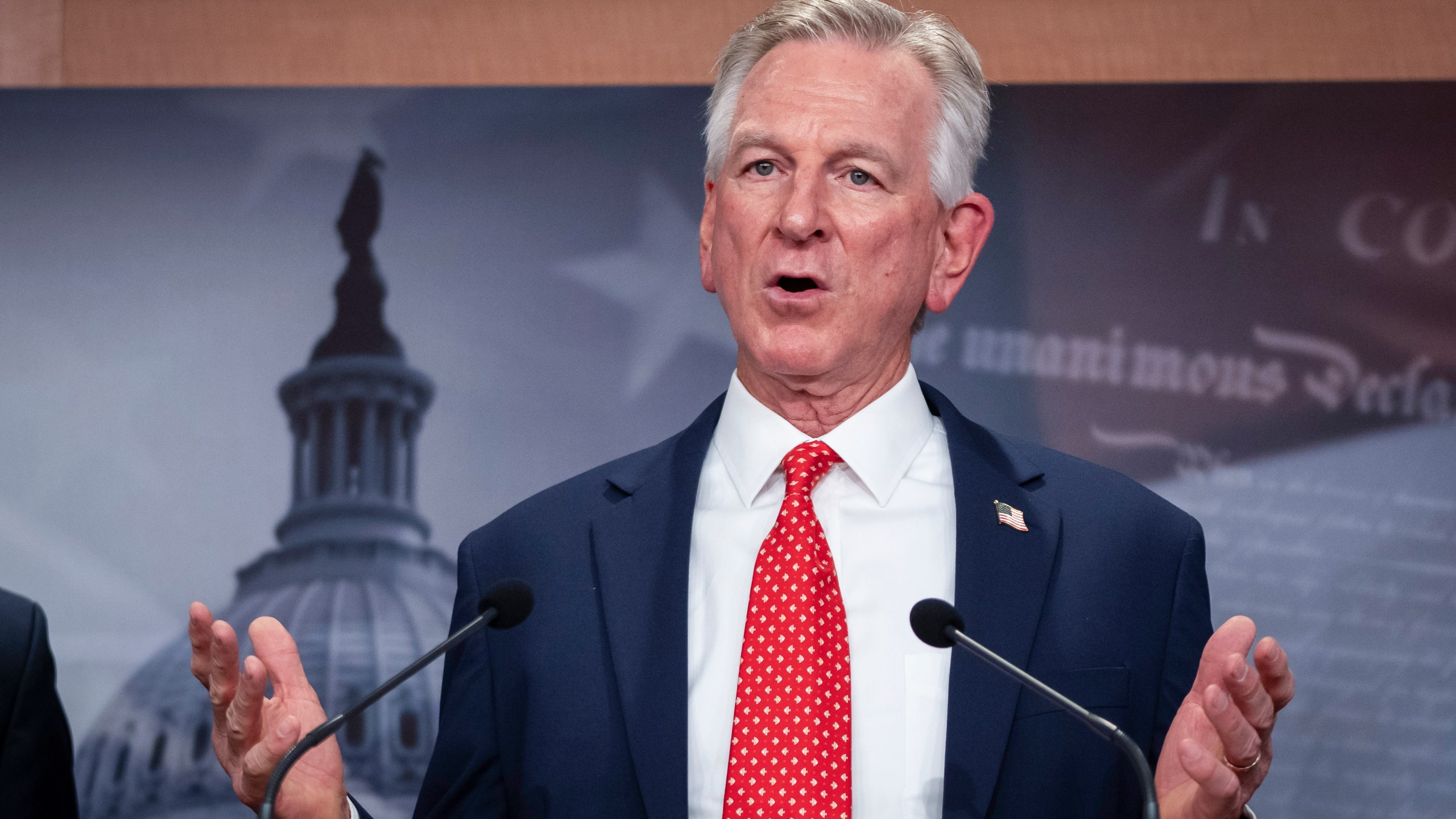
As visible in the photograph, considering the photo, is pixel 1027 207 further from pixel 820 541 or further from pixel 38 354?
pixel 38 354

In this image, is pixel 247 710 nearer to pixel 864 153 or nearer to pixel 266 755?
pixel 266 755

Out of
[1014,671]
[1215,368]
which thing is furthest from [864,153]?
[1215,368]

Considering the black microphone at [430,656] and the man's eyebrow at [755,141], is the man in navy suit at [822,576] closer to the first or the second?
the man's eyebrow at [755,141]

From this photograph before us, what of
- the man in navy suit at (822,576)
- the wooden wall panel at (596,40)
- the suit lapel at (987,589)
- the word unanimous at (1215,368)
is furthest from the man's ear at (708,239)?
the wooden wall panel at (596,40)

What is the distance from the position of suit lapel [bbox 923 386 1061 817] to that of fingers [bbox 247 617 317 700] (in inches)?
28.4

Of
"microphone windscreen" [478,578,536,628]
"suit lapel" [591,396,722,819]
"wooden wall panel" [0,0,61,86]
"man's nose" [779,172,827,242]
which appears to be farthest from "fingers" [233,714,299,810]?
"wooden wall panel" [0,0,61,86]

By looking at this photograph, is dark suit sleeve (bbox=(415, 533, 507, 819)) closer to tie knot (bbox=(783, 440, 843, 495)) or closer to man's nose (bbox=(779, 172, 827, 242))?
tie knot (bbox=(783, 440, 843, 495))

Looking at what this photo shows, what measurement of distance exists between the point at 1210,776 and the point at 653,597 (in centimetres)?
69

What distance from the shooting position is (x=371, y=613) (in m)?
2.84

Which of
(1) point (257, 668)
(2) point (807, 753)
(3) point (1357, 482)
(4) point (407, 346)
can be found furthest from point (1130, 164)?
(1) point (257, 668)

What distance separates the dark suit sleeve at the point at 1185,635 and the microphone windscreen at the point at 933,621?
16.2 inches

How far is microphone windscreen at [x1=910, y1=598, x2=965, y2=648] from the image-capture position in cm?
139

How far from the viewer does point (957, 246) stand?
200 centimetres

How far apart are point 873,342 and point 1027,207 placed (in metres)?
1.23
